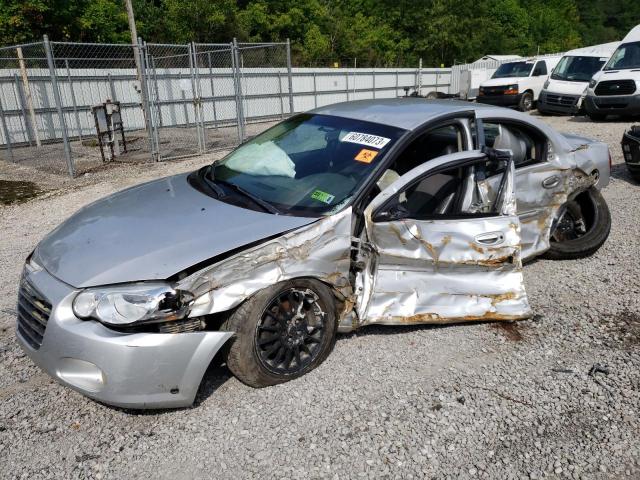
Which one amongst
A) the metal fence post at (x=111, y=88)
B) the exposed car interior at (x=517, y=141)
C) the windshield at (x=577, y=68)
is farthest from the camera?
the windshield at (x=577, y=68)

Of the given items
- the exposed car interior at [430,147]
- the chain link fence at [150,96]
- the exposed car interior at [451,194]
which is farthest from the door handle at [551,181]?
the chain link fence at [150,96]

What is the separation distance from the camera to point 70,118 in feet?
49.0

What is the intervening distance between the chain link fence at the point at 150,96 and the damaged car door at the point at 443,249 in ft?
25.9

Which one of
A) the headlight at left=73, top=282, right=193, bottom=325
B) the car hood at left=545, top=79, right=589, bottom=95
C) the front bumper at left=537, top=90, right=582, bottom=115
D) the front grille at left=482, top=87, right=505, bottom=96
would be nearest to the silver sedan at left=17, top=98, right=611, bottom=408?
the headlight at left=73, top=282, right=193, bottom=325

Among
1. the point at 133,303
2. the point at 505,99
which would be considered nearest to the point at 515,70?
the point at 505,99

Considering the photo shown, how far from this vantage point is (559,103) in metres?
15.9

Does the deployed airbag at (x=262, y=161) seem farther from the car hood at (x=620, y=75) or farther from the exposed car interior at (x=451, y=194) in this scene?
the car hood at (x=620, y=75)

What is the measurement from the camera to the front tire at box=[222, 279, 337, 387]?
277cm

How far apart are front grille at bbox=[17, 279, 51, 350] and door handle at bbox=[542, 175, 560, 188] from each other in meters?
3.69

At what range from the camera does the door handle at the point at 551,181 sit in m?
4.28

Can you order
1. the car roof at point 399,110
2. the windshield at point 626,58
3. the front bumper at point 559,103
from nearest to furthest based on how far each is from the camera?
the car roof at point 399,110 → the windshield at point 626,58 → the front bumper at point 559,103

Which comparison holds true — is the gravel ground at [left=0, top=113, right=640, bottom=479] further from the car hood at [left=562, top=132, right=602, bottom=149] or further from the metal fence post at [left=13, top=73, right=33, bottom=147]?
the metal fence post at [left=13, top=73, right=33, bottom=147]

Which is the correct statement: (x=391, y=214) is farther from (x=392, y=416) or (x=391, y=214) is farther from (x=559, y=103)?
(x=559, y=103)

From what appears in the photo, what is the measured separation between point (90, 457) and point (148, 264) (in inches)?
37.8
